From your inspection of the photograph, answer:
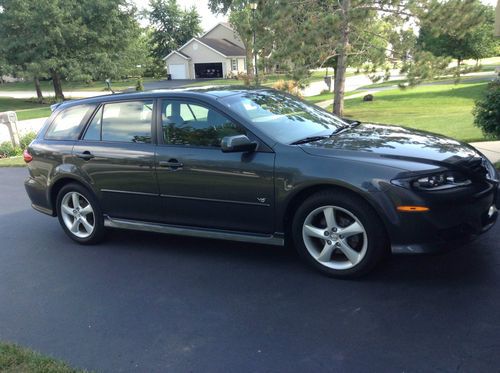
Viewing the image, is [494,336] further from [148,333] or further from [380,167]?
[148,333]

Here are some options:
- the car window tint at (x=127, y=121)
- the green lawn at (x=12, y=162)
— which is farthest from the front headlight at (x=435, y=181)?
the green lawn at (x=12, y=162)

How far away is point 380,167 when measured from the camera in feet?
12.3

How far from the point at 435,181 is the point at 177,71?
206ft

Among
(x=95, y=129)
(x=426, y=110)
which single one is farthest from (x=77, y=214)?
(x=426, y=110)

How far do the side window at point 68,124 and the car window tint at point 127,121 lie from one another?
345 millimetres

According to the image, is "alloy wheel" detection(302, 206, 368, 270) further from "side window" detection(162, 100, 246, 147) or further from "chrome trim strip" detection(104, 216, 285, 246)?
"side window" detection(162, 100, 246, 147)

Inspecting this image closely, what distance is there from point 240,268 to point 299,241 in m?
0.68

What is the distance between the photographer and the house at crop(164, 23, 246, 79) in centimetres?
6125

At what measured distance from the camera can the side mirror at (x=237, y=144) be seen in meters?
4.15

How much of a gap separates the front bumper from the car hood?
30cm

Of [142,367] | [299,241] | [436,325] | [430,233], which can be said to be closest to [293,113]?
[299,241]

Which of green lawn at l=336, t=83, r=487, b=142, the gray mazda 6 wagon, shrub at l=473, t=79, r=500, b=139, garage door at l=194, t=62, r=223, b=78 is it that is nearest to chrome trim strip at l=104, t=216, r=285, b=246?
the gray mazda 6 wagon

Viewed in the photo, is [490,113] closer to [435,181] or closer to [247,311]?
[435,181]

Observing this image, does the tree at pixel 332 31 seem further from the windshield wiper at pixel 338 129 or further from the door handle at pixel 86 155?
the door handle at pixel 86 155
